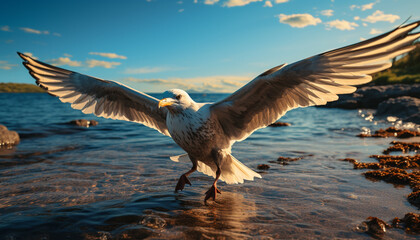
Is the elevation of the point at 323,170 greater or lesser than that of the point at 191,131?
lesser

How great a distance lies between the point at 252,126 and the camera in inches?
170

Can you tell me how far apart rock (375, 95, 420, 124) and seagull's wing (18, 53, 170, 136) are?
12637 mm

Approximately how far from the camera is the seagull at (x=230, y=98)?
3.01 meters

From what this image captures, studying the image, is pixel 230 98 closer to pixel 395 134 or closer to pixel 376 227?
pixel 376 227

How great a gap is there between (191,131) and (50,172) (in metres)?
3.45

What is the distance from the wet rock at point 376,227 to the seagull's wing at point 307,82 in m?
1.39

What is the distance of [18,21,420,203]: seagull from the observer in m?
3.01

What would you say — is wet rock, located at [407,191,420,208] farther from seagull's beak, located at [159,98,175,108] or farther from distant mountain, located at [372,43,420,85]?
distant mountain, located at [372,43,420,85]

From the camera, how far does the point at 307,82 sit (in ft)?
11.4

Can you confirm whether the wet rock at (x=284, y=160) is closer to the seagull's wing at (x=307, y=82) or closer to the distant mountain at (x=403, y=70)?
the seagull's wing at (x=307, y=82)

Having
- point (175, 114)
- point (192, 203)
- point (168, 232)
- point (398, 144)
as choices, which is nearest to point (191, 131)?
point (175, 114)

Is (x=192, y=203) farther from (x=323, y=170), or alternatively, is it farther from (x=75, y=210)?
(x=323, y=170)

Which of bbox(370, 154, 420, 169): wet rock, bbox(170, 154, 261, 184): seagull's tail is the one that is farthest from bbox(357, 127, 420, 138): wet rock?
bbox(170, 154, 261, 184): seagull's tail

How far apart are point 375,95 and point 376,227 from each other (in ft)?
71.1
